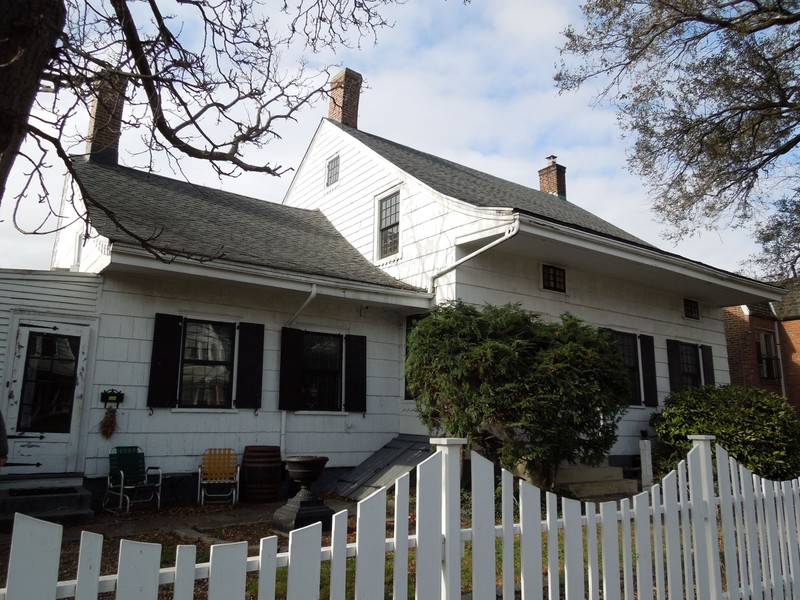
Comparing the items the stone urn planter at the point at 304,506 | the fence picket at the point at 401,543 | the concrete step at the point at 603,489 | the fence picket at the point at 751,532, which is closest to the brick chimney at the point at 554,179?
the concrete step at the point at 603,489

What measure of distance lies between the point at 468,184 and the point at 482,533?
11.0m

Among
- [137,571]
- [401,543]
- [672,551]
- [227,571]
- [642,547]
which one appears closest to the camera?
[137,571]

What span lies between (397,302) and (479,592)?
778cm

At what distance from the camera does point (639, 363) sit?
41.7 feet

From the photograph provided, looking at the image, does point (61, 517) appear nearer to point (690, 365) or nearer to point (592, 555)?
point (592, 555)

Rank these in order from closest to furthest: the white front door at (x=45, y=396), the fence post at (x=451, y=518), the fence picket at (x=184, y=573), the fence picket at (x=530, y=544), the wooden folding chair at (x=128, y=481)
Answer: the fence picket at (x=184, y=573), the fence post at (x=451, y=518), the fence picket at (x=530, y=544), the white front door at (x=45, y=396), the wooden folding chair at (x=128, y=481)

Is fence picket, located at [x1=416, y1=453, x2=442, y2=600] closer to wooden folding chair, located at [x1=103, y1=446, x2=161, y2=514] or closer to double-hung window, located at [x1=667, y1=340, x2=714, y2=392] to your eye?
wooden folding chair, located at [x1=103, y1=446, x2=161, y2=514]

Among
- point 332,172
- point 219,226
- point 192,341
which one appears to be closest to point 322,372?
point 192,341

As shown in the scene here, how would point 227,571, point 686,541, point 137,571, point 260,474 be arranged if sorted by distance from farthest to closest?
point 260,474 → point 686,541 → point 227,571 → point 137,571

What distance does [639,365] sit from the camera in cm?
1272

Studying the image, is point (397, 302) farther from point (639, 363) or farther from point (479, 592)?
point (479, 592)

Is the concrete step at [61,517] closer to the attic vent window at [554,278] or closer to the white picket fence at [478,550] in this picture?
the white picket fence at [478,550]

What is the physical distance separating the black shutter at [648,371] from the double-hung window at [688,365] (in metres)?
0.71

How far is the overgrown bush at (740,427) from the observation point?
9516 mm
